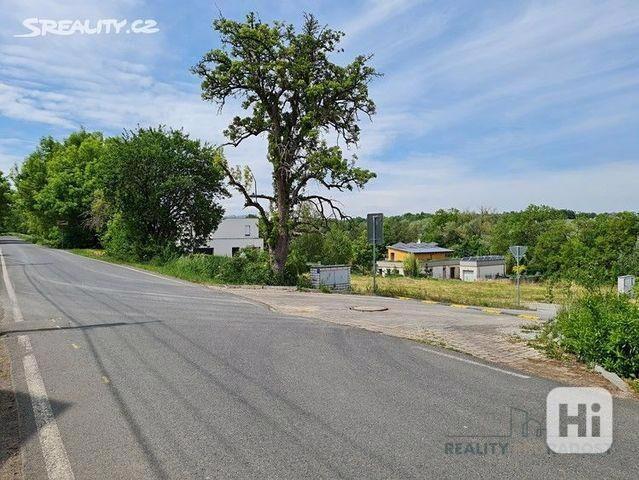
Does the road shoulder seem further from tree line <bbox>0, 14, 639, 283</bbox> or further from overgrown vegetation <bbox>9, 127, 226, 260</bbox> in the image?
overgrown vegetation <bbox>9, 127, 226, 260</bbox>

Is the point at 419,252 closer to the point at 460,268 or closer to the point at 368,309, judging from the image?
the point at 460,268

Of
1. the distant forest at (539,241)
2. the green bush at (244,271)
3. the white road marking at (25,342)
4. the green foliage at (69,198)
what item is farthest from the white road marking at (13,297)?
the green foliage at (69,198)

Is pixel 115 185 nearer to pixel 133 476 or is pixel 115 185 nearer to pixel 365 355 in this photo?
pixel 365 355

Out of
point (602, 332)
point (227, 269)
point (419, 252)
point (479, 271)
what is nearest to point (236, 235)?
point (419, 252)

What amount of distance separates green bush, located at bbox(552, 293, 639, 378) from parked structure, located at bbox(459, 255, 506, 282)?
64781 millimetres

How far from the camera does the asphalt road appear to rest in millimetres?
4074

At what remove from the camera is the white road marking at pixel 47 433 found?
158 inches

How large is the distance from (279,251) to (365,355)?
14.7m

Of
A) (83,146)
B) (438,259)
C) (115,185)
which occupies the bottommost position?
(438,259)

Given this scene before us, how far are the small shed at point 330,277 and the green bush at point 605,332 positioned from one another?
12.5 m

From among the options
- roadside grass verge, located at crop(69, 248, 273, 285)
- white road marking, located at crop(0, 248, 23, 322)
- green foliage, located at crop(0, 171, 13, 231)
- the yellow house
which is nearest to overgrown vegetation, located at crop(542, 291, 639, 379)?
white road marking, located at crop(0, 248, 23, 322)

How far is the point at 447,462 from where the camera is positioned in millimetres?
4105

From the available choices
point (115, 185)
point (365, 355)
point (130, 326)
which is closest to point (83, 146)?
point (115, 185)

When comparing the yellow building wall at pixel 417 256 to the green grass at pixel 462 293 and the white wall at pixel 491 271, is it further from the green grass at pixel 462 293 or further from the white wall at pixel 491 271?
the green grass at pixel 462 293
